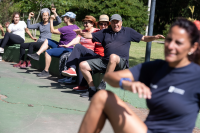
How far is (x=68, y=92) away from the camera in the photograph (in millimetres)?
5367

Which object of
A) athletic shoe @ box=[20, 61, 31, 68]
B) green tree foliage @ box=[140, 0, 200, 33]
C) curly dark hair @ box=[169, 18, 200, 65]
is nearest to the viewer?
curly dark hair @ box=[169, 18, 200, 65]

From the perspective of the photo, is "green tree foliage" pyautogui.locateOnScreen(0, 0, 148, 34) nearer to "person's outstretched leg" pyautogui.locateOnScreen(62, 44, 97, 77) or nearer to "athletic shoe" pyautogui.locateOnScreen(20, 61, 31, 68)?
"athletic shoe" pyautogui.locateOnScreen(20, 61, 31, 68)

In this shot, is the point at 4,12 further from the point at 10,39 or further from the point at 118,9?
the point at 10,39

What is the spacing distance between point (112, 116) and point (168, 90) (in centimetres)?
50

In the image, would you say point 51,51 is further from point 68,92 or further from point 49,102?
point 49,102

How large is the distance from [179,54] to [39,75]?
506cm

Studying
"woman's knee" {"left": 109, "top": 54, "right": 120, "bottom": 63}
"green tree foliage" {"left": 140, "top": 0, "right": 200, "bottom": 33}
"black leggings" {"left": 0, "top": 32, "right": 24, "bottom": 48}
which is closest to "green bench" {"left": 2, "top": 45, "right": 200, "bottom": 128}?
"black leggings" {"left": 0, "top": 32, "right": 24, "bottom": 48}

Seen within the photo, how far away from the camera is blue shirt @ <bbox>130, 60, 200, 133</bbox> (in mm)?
1993

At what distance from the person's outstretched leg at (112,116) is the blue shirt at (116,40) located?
272 cm

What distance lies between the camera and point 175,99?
2.00 meters

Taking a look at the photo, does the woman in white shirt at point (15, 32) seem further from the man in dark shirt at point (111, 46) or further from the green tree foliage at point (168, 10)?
the green tree foliage at point (168, 10)

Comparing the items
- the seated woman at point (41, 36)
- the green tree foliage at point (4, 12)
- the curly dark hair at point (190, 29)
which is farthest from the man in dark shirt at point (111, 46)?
the green tree foliage at point (4, 12)

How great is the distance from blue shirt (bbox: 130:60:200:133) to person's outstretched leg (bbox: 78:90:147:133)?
4.9 inches

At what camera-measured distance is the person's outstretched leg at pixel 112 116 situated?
216cm
